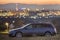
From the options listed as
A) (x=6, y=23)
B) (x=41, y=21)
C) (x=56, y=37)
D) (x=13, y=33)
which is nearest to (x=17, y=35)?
(x=13, y=33)

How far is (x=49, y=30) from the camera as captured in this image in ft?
9.67

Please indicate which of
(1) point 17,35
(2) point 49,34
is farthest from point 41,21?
(1) point 17,35

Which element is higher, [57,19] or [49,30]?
[57,19]

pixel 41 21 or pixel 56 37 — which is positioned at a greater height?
pixel 41 21

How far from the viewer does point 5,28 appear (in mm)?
2939

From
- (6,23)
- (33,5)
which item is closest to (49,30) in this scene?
(33,5)

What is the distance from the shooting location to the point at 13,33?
297 centimetres

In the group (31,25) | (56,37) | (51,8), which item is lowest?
(56,37)

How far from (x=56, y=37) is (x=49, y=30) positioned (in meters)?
0.18

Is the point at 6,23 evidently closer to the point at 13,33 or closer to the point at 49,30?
the point at 13,33

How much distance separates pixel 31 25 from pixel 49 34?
1.18 feet

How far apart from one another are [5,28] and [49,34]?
2.56ft

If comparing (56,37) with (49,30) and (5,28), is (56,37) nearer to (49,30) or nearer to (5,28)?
(49,30)

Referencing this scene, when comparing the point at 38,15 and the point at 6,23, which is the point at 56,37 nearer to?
the point at 38,15
